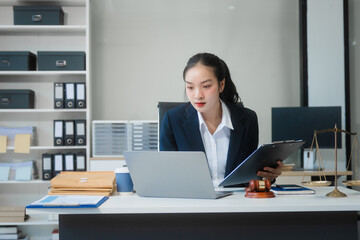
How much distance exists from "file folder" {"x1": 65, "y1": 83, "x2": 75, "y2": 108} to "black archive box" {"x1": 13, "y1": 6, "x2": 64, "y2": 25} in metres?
0.53

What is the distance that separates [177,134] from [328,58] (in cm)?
216

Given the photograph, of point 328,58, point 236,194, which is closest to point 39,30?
point 328,58

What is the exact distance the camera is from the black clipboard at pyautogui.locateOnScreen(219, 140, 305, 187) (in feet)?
4.56

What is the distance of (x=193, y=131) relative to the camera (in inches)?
72.4

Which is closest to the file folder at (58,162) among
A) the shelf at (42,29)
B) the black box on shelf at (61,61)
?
A: the black box on shelf at (61,61)

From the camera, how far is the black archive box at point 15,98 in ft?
11.1

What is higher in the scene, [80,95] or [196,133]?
[80,95]

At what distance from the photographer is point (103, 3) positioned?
12.3 feet

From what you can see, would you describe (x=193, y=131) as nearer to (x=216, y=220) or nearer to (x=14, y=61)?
(x=216, y=220)

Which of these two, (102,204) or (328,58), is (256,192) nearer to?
(102,204)

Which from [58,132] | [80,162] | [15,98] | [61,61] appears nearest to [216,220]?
[80,162]

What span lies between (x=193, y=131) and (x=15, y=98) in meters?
2.09

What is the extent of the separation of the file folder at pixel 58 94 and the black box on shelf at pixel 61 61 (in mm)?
151

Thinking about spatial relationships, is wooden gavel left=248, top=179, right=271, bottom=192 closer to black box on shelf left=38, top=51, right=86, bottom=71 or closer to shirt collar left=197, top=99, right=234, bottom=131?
shirt collar left=197, top=99, right=234, bottom=131
